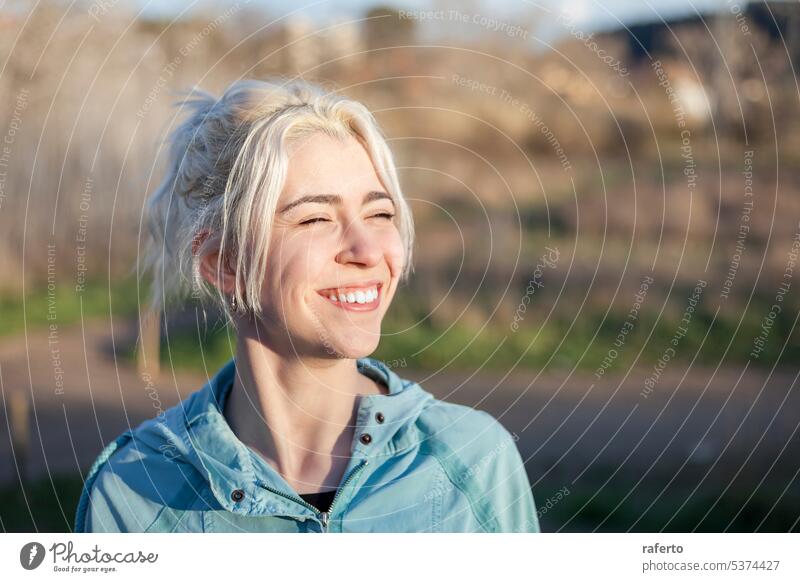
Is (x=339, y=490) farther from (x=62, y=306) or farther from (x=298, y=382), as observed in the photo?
(x=62, y=306)

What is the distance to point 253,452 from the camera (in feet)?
6.07

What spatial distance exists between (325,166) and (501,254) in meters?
5.58

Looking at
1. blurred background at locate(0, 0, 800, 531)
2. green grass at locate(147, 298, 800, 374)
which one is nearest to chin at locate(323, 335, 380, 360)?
blurred background at locate(0, 0, 800, 531)

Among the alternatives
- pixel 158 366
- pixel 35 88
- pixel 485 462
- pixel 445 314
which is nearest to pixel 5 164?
pixel 35 88

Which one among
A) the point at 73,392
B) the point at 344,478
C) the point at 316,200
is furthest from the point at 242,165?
the point at 73,392

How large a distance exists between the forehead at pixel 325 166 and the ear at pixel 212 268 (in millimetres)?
216

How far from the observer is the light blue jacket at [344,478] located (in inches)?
70.8

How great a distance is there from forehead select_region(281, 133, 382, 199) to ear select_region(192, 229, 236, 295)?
0.22m

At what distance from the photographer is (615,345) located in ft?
19.3

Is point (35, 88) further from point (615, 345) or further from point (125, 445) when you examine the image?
point (125, 445)

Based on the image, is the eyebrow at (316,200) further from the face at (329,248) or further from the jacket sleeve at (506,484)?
the jacket sleeve at (506,484)

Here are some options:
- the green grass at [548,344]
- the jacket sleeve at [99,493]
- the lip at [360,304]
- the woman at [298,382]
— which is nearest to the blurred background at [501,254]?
the green grass at [548,344]

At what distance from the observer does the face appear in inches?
70.3
